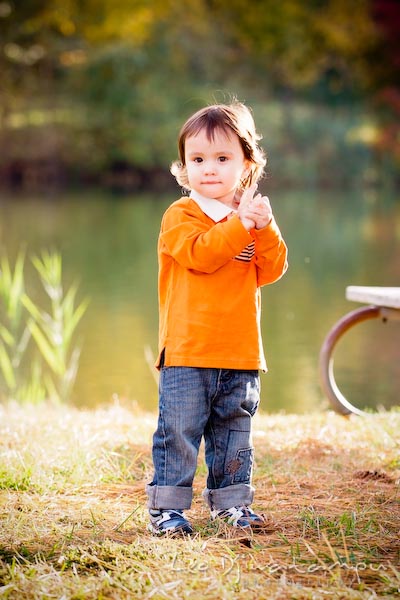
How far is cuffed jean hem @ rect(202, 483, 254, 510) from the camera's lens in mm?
2713

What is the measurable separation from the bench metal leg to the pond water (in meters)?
0.85

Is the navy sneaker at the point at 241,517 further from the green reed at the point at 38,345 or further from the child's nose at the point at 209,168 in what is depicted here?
the green reed at the point at 38,345

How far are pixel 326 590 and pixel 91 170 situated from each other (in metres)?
24.1

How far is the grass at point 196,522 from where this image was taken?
2187 mm

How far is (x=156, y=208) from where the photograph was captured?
18.6 metres

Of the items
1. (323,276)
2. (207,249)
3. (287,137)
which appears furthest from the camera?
(287,137)

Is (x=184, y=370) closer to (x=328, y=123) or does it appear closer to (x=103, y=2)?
(x=328, y=123)

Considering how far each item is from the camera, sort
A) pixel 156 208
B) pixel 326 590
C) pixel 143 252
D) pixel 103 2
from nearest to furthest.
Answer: pixel 326 590, pixel 143 252, pixel 156 208, pixel 103 2

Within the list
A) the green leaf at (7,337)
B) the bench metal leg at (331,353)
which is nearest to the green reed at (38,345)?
the green leaf at (7,337)

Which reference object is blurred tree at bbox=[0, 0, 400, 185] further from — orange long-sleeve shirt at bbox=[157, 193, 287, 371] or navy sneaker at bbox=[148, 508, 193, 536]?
navy sneaker at bbox=[148, 508, 193, 536]

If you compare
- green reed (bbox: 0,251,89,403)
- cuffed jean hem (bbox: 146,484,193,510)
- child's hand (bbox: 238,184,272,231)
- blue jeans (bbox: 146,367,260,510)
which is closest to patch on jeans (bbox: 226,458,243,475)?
blue jeans (bbox: 146,367,260,510)

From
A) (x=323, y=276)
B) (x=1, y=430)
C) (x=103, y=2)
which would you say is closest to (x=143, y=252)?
(x=323, y=276)

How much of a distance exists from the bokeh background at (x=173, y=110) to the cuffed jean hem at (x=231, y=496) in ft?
33.8

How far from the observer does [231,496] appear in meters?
2.71
